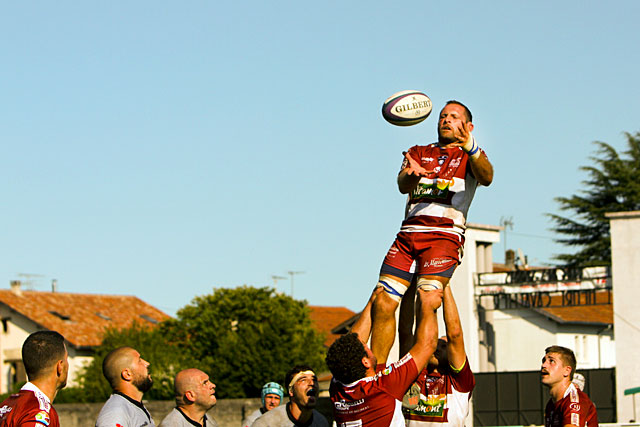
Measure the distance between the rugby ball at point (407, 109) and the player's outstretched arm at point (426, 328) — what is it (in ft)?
6.25

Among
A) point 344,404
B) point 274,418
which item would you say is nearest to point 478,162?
point 344,404

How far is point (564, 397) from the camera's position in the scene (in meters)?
10.5

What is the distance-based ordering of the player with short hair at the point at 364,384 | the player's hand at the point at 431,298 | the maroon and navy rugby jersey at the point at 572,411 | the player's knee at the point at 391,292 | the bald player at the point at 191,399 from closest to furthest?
1. the player with short hair at the point at 364,384
2. the bald player at the point at 191,399
3. the player's hand at the point at 431,298
4. the maroon and navy rugby jersey at the point at 572,411
5. the player's knee at the point at 391,292

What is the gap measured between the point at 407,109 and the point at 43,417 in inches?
204

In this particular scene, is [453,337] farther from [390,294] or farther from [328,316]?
[328,316]

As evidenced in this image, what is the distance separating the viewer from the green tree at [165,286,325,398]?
5269cm

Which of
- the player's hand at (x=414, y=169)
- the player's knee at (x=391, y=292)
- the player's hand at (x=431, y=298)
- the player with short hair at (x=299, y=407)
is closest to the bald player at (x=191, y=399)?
the player with short hair at (x=299, y=407)

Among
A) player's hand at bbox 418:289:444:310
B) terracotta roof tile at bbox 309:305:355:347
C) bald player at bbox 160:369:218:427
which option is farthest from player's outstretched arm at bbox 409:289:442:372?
terracotta roof tile at bbox 309:305:355:347

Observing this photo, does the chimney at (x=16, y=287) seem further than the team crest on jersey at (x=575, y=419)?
Yes

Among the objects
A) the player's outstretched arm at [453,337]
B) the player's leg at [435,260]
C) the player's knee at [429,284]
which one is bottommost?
the player's outstretched arm at [453,337]

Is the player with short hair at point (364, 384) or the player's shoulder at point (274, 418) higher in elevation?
the player with short hair at point (364, 384)

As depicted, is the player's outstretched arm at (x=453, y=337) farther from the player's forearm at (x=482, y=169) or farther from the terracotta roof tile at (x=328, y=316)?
the terracotta roof tile at (x=328, y=316)

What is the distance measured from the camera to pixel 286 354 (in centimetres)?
5369

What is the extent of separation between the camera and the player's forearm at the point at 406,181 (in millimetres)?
10133
